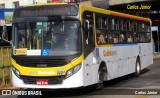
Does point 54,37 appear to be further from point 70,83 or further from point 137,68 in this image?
point 137,68

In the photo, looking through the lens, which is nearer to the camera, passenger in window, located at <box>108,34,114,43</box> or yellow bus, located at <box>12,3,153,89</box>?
yellow bus, located at <box>12,3,153,89</box>

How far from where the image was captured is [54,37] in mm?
12977

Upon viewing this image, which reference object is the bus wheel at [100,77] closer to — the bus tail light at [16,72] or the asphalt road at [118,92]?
the asphalt road at [118,92]

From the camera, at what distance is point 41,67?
12.9 metres

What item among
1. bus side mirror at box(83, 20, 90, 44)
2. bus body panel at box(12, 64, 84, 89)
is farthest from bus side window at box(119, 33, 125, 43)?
bus body panel at box(12, 64, 84, 89)

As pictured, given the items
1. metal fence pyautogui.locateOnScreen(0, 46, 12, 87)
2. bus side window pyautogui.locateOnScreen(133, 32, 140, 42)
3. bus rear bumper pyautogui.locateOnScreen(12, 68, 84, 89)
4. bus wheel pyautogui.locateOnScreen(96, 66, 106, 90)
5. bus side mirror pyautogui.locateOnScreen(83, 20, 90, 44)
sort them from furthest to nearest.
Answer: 1. bus side window pyautogui.locateOnScreen(133, 32, 140, 42)
2. metal fence pyautogui.locateOnScreen(0, 46, 12, 87)
3. bus wheel pyautogui.locateOnScreen(96, 66, 106, 90)
4. bus side mirror pyautogui.locateOnScreen(83, 20, 90, 44)
5. bus rear bumper pyautogui.locateOnScreen(12, 68, 84, 89)

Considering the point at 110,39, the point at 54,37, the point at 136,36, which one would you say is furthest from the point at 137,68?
the point at 54,37

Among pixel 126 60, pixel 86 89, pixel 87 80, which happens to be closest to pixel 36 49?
pixel 87 80

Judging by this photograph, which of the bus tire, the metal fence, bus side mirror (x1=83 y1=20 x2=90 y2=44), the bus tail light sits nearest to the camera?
the bus tail light

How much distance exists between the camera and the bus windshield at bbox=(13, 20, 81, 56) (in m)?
12.9

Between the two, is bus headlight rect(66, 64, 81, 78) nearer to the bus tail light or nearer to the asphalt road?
the asphalt road

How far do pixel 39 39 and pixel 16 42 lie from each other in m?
0.84

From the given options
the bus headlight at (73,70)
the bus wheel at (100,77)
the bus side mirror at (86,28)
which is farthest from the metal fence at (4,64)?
the bus headlight at (73,70)

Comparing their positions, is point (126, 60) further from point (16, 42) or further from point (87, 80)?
point (16, 42)
